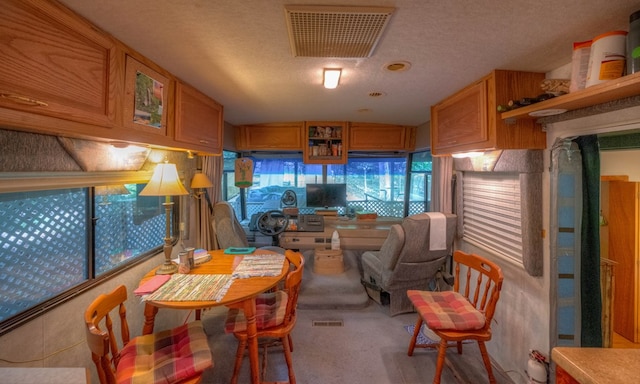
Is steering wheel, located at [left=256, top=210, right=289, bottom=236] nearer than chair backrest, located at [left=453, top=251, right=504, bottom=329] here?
No

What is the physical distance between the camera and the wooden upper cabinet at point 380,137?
356cm

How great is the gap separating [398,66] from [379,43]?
34cm

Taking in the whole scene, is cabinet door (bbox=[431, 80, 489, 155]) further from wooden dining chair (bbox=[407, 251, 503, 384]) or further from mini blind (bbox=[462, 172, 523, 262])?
wooden dining chair (bbox=[407, 251, 503, 384])

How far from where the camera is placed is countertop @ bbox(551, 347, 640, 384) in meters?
0.74

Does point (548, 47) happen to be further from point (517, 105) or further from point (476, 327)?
point (476, 327)

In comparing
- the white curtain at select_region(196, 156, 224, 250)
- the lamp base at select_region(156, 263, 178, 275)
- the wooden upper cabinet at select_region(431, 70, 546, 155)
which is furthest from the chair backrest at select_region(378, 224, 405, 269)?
the white curtain at select_region(196, 156, 224, 250)

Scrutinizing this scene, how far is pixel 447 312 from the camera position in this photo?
1.78m

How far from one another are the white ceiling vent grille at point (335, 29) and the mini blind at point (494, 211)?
1.53m

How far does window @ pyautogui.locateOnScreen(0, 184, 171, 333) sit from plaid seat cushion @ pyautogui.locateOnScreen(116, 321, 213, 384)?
476 millimetres

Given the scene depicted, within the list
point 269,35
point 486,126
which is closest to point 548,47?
point 486,126

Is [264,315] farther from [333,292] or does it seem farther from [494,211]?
[494,211]

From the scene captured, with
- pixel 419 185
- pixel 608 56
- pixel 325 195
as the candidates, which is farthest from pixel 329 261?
pixel 608 56

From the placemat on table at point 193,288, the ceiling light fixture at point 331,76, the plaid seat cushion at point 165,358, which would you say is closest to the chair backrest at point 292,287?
the placemat on table at point 193,288

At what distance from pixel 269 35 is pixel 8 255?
154cm
